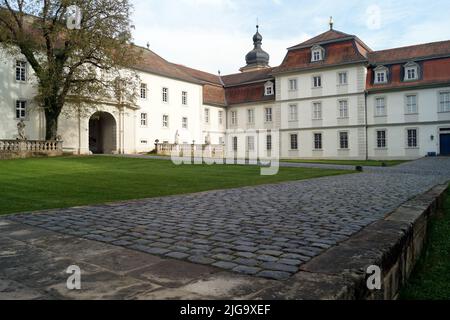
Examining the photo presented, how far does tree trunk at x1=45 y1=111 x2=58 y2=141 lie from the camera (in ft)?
92.5

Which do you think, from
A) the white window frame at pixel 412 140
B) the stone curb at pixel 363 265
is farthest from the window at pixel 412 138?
the stone curb at pixel 363 265

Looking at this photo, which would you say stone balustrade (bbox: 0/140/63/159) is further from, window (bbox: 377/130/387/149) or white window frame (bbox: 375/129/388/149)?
window (bbox: 377/130/387/149)

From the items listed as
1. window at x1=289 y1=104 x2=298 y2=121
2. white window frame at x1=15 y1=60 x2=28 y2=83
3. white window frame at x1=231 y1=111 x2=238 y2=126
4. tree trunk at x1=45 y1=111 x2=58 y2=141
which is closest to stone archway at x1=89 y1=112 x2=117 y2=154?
tree trunk at x1=45 y1=111 x2=58 y2=141

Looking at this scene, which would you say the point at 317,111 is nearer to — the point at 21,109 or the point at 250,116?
the point at 250,116

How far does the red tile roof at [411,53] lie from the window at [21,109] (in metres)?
32.4

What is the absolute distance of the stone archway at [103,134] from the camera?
34844 mm

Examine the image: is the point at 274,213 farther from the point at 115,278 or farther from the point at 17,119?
the point at 17,119

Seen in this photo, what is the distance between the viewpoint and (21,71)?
2931 centimetres

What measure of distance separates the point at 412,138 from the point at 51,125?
32.1 m

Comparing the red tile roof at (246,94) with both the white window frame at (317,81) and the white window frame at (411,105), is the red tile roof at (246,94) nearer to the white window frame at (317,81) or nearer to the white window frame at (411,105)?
the white window frame at (317,81)

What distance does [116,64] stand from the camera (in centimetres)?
2720

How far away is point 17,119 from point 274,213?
28.2 meters

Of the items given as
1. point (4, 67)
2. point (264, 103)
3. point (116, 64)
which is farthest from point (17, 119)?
point (264, 103)
